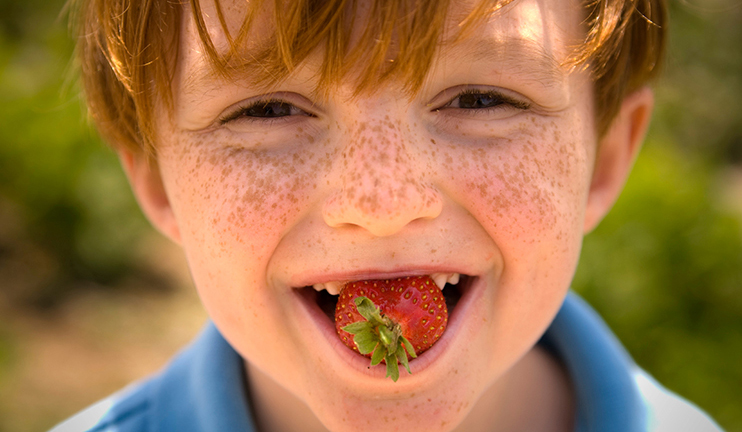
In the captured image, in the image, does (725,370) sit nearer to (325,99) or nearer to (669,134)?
(325,99)

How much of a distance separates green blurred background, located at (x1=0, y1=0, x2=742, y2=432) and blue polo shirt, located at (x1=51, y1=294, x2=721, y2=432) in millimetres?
1253

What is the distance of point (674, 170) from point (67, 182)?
3.89m

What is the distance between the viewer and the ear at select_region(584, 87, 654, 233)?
1.46 metres

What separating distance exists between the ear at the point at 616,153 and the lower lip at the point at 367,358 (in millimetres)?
431

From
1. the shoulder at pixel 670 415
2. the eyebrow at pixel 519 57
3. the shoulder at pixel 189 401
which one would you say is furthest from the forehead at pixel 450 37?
the shoulder at pixel 670 415

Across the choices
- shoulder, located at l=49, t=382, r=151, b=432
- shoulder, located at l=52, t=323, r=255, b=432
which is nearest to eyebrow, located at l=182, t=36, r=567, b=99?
shoulder, located at l=52, t=323, r=255, b=432

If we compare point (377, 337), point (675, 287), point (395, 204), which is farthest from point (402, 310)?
point (675, 287)

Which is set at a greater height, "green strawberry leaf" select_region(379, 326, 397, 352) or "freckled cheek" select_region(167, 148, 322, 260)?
"freckled cheek" select_region(167, 148, 322, 260)

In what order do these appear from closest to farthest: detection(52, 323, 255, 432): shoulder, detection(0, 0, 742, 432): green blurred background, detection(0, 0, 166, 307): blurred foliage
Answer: detection(52, 323, 255, 432): shoulder, detection(0, 0, 742, 432): green blurred background, detection(0, 0, 166, 307): blurred foliage

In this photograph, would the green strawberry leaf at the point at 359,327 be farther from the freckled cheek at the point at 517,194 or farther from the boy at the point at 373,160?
the freckled cheek at the point at 517,194

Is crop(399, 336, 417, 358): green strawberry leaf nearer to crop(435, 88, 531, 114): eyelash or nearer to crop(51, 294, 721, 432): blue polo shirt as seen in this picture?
crop(435, 88, 531, 114): eyelash

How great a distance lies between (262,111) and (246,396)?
0.72 meters

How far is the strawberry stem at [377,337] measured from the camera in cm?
104

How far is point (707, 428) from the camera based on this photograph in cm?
151
